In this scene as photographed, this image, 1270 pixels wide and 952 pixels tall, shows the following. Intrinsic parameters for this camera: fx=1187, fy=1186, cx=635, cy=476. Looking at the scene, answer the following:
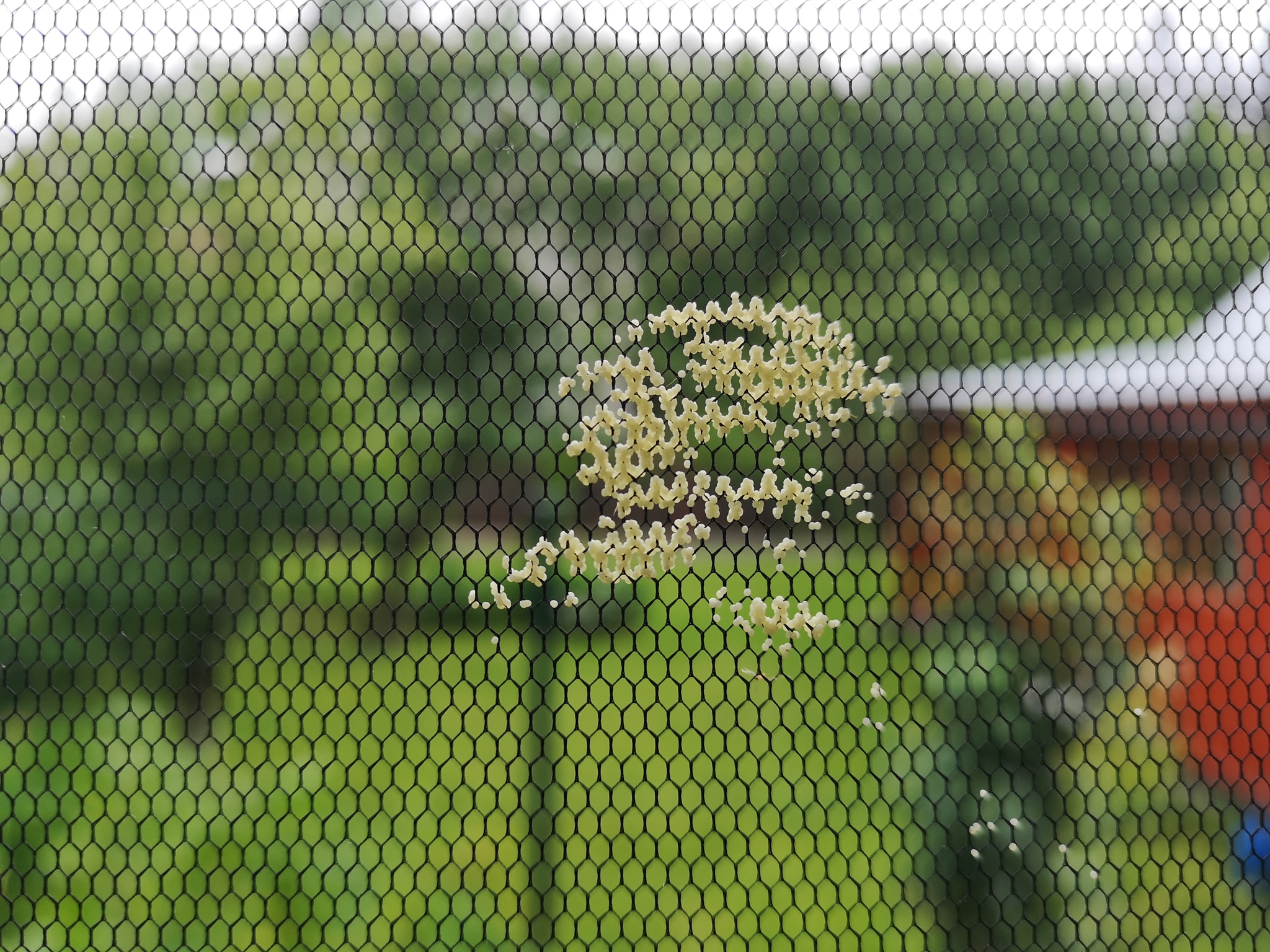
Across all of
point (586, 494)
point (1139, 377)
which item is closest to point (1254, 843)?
point (1139, 377)

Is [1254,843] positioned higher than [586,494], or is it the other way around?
[586,494]

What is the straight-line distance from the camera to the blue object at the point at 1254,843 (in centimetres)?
97

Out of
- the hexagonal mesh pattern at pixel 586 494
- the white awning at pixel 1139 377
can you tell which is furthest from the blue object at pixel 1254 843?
the white awning at pixel 1139 377

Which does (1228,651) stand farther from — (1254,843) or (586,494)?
(586,494)

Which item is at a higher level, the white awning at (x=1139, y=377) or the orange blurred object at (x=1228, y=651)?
the white awning at (x=1139, y=377)

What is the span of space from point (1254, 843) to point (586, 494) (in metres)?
0.64

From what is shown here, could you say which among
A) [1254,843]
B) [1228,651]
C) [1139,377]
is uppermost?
[1139,377]

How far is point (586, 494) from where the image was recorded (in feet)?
2.72

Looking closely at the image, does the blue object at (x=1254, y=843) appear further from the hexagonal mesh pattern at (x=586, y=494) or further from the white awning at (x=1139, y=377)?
the white awning at (x=1139, y=377)

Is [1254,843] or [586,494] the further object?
[1254,843]

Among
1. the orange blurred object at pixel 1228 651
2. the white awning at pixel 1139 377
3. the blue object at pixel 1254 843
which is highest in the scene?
the white awning at pixel 1139 377

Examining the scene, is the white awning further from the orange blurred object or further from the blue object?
the blue object

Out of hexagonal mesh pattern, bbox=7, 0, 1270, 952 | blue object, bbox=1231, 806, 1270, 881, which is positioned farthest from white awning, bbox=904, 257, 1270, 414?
blue object, bbox=1231, 806, 1270, 881

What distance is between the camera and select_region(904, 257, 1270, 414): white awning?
0.89 meters
